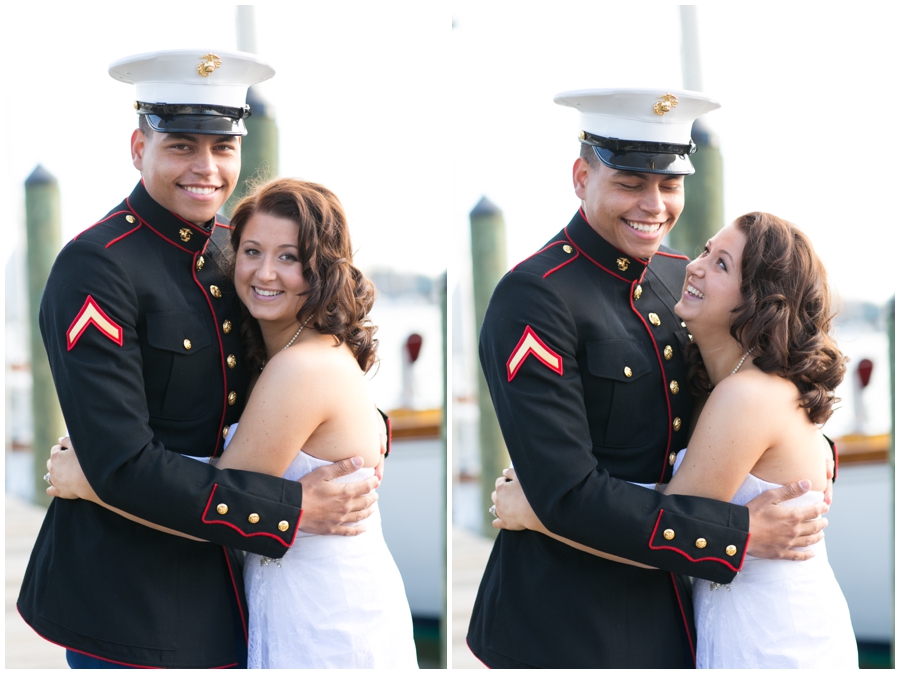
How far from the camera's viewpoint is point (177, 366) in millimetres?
2400

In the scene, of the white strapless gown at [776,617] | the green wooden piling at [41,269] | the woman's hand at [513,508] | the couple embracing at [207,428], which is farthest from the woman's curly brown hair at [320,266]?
the green wooden piling at [41,269]

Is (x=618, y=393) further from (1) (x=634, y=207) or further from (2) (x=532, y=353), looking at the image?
(1) (x=634, y=207)

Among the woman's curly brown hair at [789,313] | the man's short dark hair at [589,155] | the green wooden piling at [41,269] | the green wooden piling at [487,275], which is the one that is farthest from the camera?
the green wooden piling at [41,269]

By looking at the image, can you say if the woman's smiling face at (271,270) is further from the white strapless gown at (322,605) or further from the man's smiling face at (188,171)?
the white strapless gown at (322,605)

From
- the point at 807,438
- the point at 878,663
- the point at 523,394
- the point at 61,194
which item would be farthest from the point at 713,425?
the point at 61,194

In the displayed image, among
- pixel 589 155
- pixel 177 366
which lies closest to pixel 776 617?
pixel 589 155

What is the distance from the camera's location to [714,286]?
246 cm

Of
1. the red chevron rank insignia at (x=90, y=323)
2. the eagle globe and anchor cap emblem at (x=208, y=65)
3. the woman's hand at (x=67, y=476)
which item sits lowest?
the woman's hand at (x=67, y=476)

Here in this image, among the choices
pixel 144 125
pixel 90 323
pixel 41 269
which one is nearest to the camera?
pixel 90 323

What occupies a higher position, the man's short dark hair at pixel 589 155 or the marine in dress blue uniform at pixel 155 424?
the man's short dark hair at pixel 589 155

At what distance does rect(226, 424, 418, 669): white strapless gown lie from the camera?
94.7 inches

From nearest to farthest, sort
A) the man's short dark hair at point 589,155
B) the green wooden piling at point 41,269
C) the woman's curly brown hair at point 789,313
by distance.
Answer: the woman's curly brown hair at point 789,313, the man's short dark hair at point 589,155, the green wooden piling at point 41,269

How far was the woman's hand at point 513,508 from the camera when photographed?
2467 millimetres

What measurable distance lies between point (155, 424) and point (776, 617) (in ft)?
5.49
